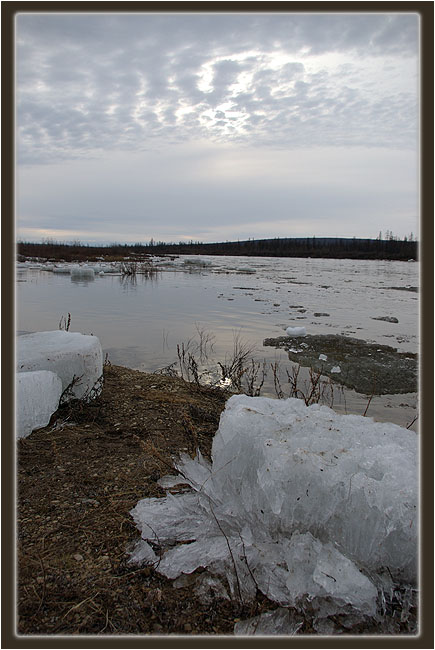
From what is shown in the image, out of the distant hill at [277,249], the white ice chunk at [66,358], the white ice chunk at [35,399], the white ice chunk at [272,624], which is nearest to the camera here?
the white ice chunk at [272,624]

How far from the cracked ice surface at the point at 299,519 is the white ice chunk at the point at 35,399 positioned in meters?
1.60

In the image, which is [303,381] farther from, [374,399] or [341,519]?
[341,519]

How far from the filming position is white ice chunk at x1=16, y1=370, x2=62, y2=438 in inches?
129

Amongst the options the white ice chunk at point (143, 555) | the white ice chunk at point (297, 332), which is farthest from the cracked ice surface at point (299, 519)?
the white ice chunk at point (297, 332)

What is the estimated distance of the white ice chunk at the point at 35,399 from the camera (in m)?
3.29

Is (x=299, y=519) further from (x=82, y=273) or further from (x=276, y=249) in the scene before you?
(x=276, y=249)

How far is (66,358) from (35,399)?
22.1 inches

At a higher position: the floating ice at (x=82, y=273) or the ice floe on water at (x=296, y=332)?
the floating ice at (x=82, y=273)

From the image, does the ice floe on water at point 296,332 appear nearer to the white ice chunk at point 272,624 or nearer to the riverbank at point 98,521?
the riverbank at point 98,521

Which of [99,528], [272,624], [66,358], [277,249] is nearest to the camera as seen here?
[272,624]

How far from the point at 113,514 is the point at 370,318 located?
951 centimetres

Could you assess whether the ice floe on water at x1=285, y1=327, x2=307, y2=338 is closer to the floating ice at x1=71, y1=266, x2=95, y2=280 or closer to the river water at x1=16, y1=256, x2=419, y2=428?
the river water at x1=16, y1=256, x2=419, y2=428

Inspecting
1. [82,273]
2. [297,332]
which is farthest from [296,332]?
[82,273]

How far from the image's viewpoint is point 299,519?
1.88 metres
